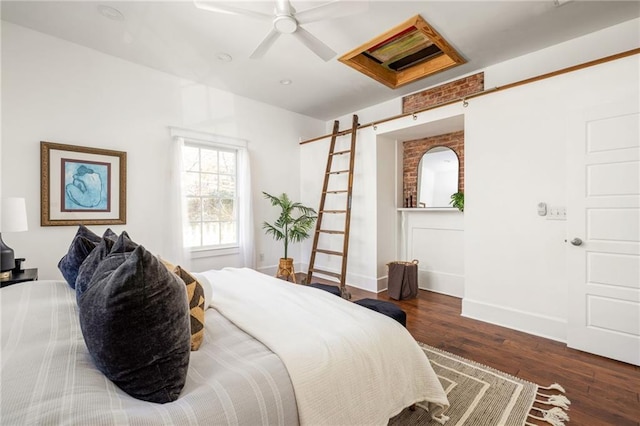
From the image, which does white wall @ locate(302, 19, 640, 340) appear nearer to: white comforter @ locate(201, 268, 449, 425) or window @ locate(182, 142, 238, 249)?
white comforter @ locate(201, 268, 449, 425)

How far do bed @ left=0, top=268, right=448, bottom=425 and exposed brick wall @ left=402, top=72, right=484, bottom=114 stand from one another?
327 cm

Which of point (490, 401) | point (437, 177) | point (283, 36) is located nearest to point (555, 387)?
point (490, 401)

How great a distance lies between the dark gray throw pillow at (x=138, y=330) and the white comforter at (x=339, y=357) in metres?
0.38

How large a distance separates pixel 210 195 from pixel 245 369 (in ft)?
11.3

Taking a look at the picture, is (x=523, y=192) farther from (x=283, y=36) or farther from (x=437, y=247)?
(x=283, y=36)

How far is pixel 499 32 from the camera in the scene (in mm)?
2752

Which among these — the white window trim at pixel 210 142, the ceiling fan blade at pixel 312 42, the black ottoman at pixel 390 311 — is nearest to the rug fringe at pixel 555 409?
the black ottoman at pixel 390 311

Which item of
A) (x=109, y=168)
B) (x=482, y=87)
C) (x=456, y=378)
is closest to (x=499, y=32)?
(x=482, y=87)

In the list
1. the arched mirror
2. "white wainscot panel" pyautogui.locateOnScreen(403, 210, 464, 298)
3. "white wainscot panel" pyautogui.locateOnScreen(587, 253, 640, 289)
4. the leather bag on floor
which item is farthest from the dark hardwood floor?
the arched mirror

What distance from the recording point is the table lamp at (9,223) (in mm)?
2127

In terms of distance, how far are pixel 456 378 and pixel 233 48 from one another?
11.6 ft

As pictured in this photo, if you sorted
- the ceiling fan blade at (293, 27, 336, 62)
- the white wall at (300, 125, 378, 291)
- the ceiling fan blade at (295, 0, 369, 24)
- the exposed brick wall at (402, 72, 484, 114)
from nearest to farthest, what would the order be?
the ceiling fan blade at (295, 0, 369, 24) → the ceiling fan blade at (293, 27, 336, 62) → the exposed brick wall at (402, 72, 484, 114) → the white wall at (300, 125, 378, 291)

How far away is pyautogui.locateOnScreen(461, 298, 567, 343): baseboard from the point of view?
252cm

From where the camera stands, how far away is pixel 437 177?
13.0 ft
